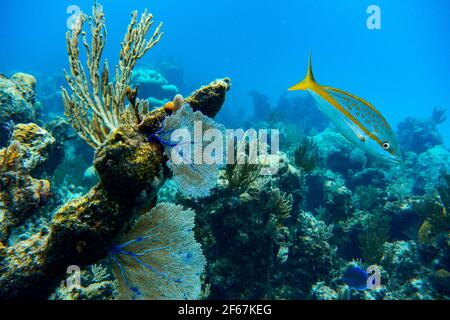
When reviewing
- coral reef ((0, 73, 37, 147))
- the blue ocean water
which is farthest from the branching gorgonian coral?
the blue ocean water

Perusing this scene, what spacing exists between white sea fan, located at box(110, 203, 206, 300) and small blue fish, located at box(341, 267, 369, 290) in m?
3.34

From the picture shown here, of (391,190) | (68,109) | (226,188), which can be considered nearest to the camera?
(68,109)

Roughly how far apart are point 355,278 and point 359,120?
11.2ft

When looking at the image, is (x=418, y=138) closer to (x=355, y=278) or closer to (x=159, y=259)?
(x=355, y=278)

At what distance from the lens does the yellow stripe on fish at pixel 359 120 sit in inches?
90.2

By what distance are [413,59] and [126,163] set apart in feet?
565

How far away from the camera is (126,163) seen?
199cm

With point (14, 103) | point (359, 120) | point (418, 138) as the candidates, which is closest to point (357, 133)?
point (359, 120)

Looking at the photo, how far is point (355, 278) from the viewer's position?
14.5 ft

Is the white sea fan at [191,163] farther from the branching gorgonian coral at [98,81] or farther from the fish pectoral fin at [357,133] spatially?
the fish pectoral fin at [357,133]

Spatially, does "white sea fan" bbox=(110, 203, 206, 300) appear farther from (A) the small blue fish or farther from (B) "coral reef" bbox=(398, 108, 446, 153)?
(B) "coral reef" bbox=(398, 108, 446, 153)
